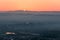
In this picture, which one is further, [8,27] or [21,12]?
[21,12]

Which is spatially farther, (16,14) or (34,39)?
(16,14)

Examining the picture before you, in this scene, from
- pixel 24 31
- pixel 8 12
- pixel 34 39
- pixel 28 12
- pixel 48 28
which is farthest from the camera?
pixel 8 12

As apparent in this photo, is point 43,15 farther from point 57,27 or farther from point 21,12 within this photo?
point 57,27

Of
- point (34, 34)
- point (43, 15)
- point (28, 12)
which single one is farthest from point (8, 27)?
point (43, 15)

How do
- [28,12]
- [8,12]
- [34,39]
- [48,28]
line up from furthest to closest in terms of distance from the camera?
[8,12]
[28,12]
[48,28]
[34,39]

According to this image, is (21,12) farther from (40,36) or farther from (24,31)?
(40,36)

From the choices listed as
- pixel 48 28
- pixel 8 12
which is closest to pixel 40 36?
pixel 48 28

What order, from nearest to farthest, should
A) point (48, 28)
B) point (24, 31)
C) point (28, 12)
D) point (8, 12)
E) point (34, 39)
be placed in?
1. point (34, 39)
2. point (24, 31)
3. point (48, 28)
4. point (28, 12)
5. point (8, 12)
